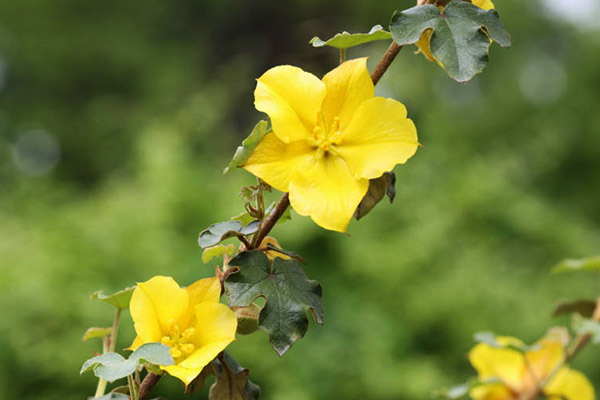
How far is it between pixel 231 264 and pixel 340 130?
99mm

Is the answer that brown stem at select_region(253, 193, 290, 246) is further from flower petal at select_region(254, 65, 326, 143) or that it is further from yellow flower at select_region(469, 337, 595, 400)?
yellow flower at select_region(469, 337, 595, 400)

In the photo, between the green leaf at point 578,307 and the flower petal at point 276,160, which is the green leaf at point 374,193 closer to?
the flower petal at point 276,160

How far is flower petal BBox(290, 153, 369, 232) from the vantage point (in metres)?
0.32

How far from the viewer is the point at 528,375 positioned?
604 millimetres

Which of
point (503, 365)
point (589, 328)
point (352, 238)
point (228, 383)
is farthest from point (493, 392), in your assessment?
point (352, 238)

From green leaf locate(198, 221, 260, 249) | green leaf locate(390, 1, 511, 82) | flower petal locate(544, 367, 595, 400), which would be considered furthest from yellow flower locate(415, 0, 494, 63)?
flower petal locate(544, 367, 595, 400)

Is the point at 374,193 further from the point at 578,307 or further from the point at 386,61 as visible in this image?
the point at 578,307

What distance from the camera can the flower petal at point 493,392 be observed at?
602 millimetres

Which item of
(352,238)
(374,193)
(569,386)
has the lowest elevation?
(569,386)

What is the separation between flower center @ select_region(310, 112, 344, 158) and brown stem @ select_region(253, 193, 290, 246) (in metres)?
0.03

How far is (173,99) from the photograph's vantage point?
5004 millimetres

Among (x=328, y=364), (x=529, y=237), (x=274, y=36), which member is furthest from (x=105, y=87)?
(x=328, y=364)

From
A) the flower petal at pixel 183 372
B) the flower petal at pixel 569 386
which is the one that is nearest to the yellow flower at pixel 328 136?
the flower petal at pixel 183 372

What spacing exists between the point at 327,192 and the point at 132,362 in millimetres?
129
